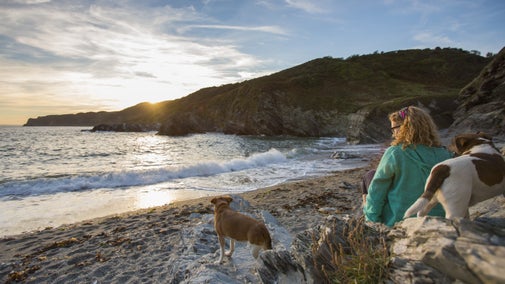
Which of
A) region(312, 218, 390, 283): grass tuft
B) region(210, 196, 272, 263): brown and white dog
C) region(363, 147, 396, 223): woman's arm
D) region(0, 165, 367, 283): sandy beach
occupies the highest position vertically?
region(363, 147, 396, 223): woman's arm

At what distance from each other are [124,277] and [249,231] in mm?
2407

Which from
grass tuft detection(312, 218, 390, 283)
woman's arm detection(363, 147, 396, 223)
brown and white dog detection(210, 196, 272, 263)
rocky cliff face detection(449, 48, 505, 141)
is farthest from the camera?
rocky cliff face detection(449, 48, 505, 141)

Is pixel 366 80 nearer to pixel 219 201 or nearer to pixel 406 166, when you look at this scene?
pixel 219 201

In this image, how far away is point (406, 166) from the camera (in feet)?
10.3

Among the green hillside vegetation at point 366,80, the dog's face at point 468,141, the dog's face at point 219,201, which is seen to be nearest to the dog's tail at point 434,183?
the dog's face at point 468,141

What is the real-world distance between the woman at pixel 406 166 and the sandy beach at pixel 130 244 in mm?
2132

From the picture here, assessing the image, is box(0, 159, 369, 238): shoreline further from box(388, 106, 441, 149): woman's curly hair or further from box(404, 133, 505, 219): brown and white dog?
box(404, 133, 505, 219): brown and white dog

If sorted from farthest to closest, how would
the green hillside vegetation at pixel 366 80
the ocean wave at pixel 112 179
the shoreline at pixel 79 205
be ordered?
1. the green hillside vegetation at pixel 366 80
2. the ocean wave at pixel 112 179
3. the shoreline at pixel 79 205

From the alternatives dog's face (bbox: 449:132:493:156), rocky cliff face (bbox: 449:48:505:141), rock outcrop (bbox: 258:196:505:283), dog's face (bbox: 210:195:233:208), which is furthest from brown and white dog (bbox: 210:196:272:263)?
rocky cliff face (bbox: 449:48:505:141)

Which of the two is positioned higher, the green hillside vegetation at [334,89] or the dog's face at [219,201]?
the green hillside vegetation at [334,89]

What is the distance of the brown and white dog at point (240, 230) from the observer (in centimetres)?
470

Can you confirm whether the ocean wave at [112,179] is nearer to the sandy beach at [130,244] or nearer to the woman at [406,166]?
the sandy beach at [130,244]

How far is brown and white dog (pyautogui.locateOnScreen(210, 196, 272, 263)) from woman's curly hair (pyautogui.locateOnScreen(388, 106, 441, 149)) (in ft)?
7.87

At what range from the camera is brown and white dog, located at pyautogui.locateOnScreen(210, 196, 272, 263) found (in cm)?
470
